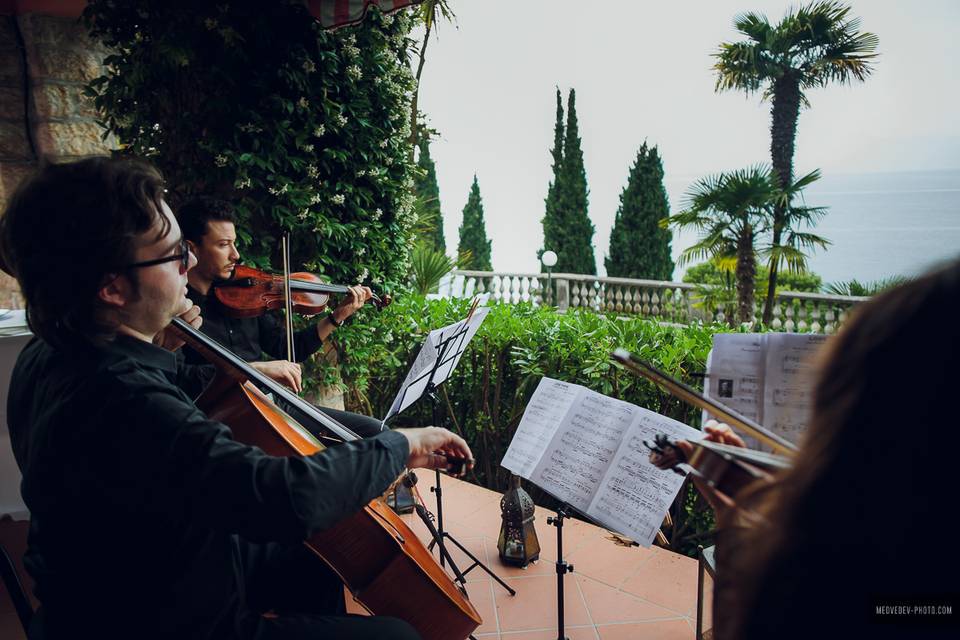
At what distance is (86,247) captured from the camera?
1154mm

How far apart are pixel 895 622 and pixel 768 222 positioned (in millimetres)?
10371

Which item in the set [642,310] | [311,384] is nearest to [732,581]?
[311,384]

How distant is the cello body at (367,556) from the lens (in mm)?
1491

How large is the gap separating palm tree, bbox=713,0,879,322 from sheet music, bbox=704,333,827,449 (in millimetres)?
11399

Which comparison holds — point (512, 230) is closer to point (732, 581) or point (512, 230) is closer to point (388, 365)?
point (388, 365)

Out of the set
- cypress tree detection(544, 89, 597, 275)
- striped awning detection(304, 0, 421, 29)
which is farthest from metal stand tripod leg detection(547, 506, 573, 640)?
cypress tree detection(544, 89, 597, 275)

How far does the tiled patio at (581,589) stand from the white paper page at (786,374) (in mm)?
1151

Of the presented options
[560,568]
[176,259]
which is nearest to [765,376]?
A: [560,568]

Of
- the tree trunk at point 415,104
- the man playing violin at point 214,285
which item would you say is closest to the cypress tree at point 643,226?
the tree trunk at point 415,104

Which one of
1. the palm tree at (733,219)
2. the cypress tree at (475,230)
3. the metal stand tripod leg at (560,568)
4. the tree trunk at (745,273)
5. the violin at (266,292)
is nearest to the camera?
the metal stand tripod leg at (560,568)

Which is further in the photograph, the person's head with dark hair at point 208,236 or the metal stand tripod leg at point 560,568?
the person's head with dark hair at point 208,236

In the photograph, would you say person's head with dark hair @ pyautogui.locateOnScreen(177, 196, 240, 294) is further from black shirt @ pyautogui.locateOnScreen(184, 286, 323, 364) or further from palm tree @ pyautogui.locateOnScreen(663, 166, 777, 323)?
palm tree @ pyautogui.locateOnScreen(663, 166, 777, 323)

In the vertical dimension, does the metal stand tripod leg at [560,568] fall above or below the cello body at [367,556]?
below

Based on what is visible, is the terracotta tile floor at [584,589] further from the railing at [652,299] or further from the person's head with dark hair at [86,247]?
the railing at [652,299]
